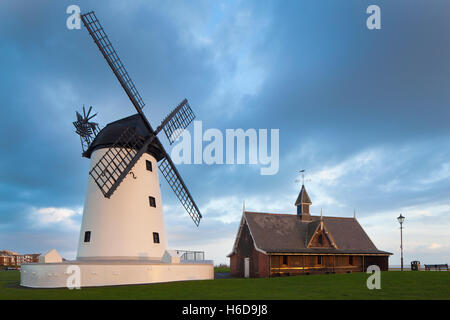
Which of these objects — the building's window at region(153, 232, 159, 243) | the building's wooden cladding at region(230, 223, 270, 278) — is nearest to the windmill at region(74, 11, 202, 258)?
the building's window at region(153, 232, 159, 243)

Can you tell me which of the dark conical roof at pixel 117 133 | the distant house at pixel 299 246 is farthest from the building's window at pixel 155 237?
the distant house at pixel 299 246

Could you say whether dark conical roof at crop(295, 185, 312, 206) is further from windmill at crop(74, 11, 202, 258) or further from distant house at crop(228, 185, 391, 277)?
windmill at crop(74, 11, 202, 258)

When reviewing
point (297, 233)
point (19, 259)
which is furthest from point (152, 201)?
point (19, 259)

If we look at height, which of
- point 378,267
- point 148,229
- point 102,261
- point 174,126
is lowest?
point 378,267

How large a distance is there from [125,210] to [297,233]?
62.0 ft

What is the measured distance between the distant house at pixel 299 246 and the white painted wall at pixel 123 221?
10.7 meters

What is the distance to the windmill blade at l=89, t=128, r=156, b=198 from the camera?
24.8 meters

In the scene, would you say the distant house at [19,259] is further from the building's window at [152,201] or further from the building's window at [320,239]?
the building's window at [320,239]

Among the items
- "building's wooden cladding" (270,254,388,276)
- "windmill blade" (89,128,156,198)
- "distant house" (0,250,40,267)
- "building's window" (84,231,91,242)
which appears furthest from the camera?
"distant house" (0,250,40,267)

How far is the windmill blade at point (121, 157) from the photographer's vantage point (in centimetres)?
2477
